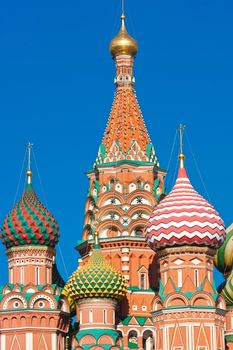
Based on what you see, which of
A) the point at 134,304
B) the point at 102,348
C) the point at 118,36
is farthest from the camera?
the point at 118,36

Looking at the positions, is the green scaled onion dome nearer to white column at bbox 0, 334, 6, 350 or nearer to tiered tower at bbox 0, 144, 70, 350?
tiered tower at bbox 0, 144, 70, 350

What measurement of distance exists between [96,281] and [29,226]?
142 inches

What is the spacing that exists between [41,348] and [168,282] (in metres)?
5.32

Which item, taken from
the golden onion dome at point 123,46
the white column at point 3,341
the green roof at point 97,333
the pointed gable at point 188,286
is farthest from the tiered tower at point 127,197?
the white column at point 3,341

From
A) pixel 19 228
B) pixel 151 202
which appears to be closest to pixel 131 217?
pixel 151 202

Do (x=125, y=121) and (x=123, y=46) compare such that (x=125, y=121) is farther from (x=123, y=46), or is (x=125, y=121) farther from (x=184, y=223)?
(x=184, y=223)

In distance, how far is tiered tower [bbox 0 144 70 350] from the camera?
180 feet

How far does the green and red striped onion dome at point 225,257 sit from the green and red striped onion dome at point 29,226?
7.15 m

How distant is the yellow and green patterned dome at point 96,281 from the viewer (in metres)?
54.7

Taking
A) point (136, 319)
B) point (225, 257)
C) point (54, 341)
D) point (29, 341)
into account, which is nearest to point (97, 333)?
point (54, 341)

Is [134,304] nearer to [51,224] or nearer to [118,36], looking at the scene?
[51,224]

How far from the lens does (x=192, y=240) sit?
54.2m

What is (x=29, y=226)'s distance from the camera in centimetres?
5622

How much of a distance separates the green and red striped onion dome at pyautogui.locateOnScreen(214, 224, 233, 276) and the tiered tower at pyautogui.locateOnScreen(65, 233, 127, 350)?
20.0 feet
